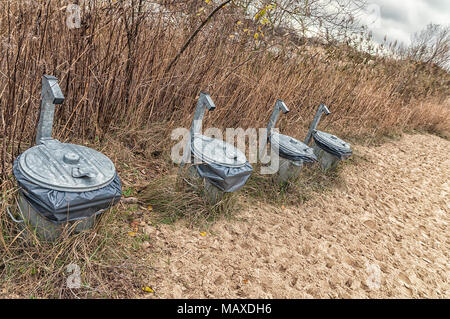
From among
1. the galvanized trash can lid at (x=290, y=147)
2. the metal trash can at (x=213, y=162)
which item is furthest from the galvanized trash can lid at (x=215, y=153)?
the galvanized trash can lid at (x=290, y=147)

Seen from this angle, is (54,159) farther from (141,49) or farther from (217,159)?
(141,49)

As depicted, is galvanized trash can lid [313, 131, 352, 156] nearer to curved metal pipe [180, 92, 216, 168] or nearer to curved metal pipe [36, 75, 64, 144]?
curved metal pipe [180, 92, 216, 168]

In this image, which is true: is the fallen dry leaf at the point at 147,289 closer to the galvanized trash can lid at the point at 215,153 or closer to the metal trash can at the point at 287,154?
the galvanized trash can lid at the point at 215,153

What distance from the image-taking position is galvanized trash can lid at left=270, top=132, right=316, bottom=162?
3176 millimetres

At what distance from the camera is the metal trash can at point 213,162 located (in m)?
2.40

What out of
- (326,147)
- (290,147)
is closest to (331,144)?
(326,147)

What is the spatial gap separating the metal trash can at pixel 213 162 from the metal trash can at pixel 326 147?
169cm

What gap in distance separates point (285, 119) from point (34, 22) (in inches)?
139

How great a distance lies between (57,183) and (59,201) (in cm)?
10

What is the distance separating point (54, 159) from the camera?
1729mm

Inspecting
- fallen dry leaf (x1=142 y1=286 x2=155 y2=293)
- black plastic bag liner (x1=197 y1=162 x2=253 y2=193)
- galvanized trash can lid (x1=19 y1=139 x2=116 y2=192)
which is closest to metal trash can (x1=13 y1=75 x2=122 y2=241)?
galvanized trash can lid (x1=19 y1=139 x2=116 y2=192)

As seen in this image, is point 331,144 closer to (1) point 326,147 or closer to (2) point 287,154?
(1) point 326,147

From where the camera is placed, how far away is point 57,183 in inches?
61.2
